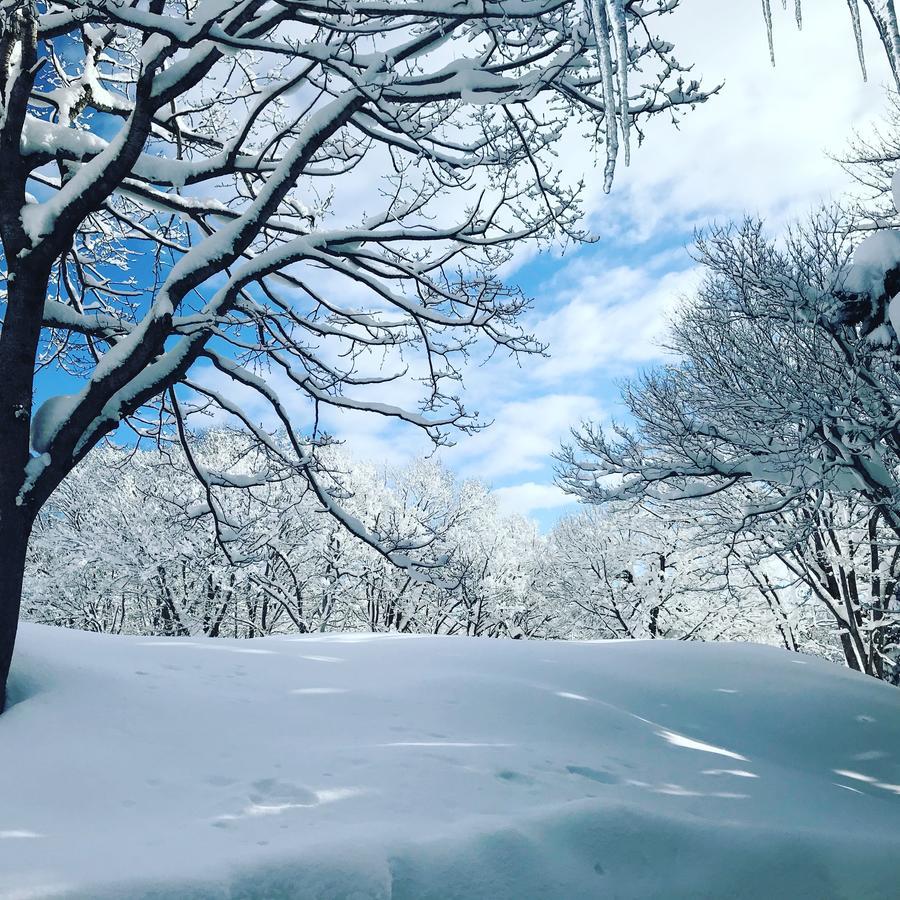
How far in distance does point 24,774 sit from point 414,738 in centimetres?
191

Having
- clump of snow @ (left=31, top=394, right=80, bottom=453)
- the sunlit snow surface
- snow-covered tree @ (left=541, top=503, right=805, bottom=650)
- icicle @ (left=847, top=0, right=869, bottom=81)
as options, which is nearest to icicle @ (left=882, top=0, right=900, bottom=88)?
icicle @ (left=847, top=0, right=869, bottom=81)

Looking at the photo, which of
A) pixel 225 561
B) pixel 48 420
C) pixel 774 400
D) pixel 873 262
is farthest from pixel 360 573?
pixel 48 420

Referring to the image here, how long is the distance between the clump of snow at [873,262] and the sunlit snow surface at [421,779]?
3900 mm

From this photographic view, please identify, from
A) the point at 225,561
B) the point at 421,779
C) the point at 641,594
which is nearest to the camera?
the point at 421,779

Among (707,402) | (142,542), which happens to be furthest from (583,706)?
(142,542)

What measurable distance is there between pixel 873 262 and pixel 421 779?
6.29 meters

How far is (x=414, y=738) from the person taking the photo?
3865 mm

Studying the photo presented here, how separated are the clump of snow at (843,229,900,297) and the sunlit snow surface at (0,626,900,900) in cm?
390

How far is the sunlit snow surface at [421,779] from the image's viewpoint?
8.22 feet

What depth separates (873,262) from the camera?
6480 millimetres

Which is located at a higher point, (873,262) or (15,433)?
(873,262)

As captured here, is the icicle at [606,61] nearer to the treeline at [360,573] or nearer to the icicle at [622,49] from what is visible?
the icicle at [622,49]

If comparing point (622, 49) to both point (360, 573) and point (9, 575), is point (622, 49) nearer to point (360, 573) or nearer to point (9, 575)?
point (9, 575)

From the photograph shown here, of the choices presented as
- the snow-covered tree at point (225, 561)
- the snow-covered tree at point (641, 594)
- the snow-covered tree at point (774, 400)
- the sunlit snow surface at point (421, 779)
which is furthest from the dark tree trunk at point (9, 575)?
the snow-covered tree at point (641, 594)
